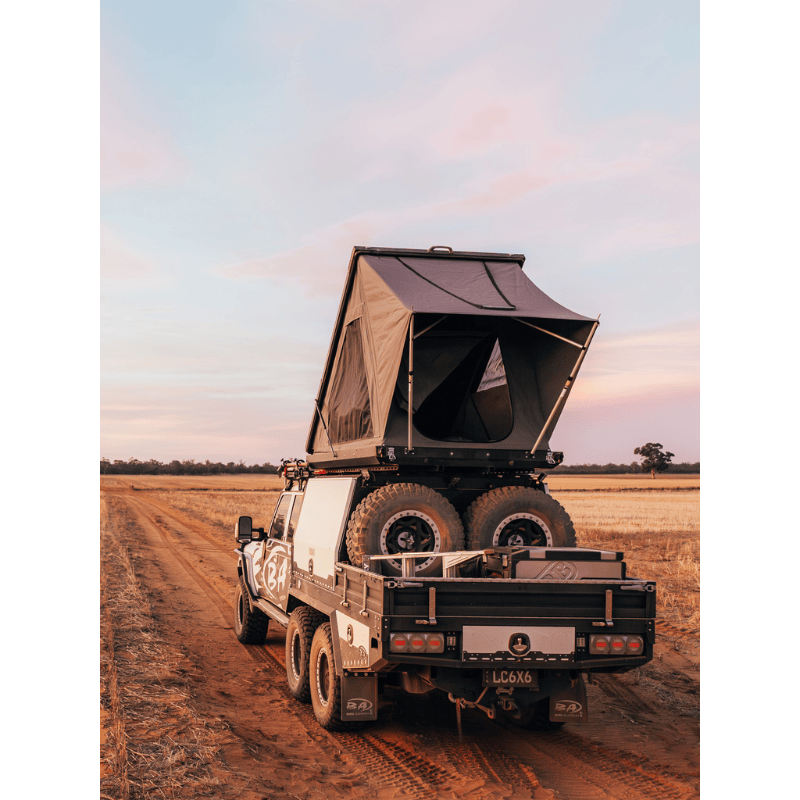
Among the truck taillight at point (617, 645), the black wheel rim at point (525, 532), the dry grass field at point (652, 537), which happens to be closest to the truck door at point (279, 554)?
the black wheel rim at point (525, 532)

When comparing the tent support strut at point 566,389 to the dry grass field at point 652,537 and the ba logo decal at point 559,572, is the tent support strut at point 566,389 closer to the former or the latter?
the ba logo decal at point 559,572

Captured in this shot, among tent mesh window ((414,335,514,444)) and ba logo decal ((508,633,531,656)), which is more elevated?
tent mesh window ((414,335,514,444))

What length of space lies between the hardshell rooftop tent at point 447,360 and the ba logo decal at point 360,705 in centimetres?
194

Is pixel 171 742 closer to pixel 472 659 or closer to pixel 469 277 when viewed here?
pixel 472 659

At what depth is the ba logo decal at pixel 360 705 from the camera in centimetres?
642

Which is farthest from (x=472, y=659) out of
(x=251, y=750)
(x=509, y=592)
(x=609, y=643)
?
(x=251, y=750)

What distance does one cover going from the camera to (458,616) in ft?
18.8

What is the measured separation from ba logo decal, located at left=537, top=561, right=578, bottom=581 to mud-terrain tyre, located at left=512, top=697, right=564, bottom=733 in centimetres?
158

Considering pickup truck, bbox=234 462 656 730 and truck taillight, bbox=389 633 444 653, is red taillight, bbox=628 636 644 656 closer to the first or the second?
pickup truck, bbox=234 462 656 730

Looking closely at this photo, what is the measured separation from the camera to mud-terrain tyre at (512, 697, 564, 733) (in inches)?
273

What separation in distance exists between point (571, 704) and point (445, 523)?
1.70 meters

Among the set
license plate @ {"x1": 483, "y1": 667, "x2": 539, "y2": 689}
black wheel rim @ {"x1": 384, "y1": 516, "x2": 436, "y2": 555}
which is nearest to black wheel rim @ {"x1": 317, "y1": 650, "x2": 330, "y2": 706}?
black wheel rim @ {"x1": 384, "y1": 516, "x2": 436, "y2": 555}

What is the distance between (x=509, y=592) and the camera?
575 cm

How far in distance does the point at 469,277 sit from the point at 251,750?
4.69 meters
